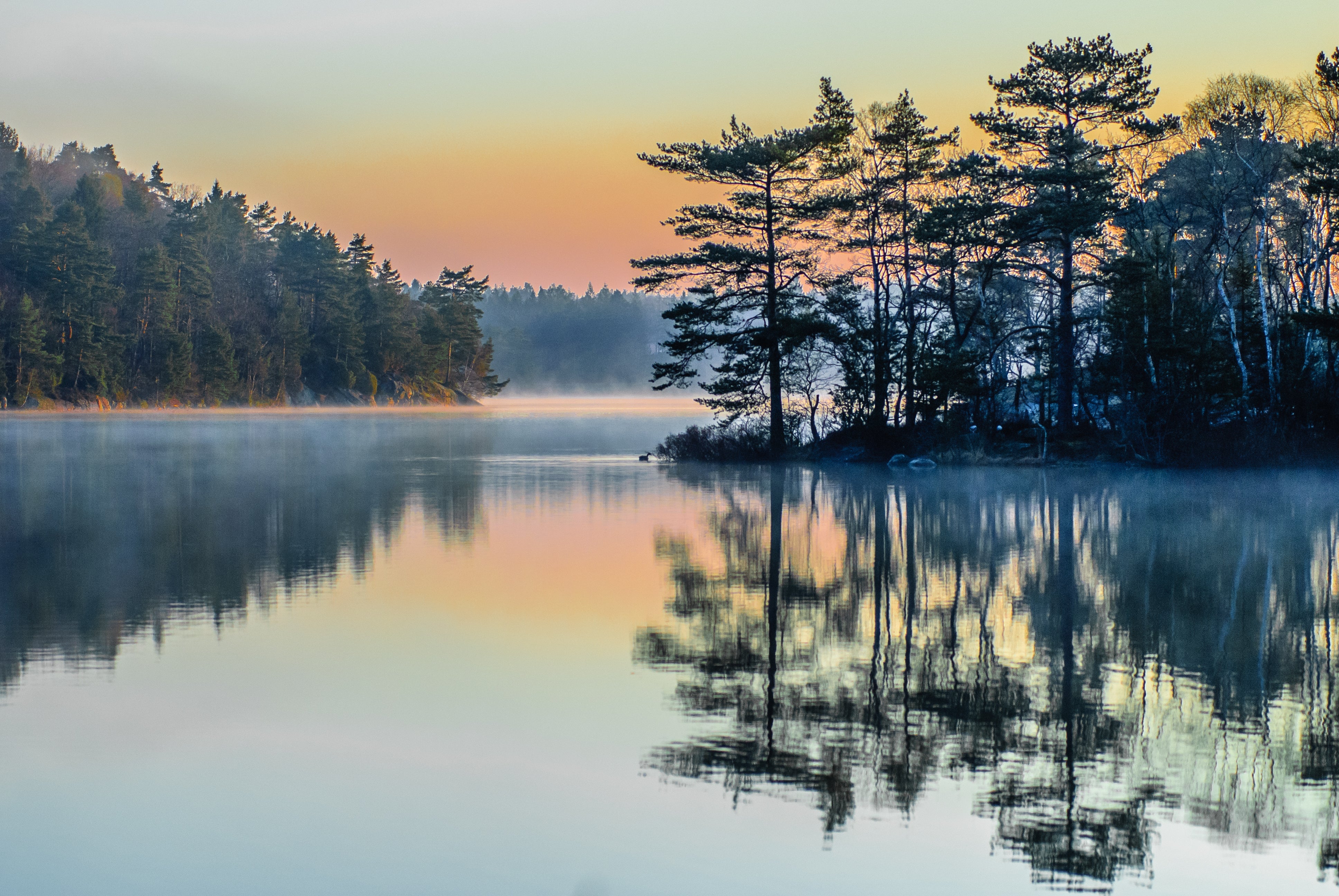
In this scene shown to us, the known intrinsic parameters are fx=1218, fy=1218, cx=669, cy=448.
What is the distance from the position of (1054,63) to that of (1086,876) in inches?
1336

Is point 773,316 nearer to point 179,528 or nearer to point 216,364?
point 179,528

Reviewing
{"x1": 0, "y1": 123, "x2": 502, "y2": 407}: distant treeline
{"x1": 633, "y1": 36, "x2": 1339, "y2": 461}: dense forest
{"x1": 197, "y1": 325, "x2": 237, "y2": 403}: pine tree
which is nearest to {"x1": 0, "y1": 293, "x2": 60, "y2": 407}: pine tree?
{"x1": 0, "y1": 123, "x2": 502, "y2": 407}: distant treeline

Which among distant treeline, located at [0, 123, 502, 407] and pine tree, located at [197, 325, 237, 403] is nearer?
distant treeline, located at [0, 123, 502, 407]

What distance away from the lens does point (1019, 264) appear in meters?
34.9

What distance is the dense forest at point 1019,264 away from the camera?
106ft

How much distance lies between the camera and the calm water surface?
5.32m

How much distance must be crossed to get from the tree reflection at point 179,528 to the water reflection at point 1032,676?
4296mm

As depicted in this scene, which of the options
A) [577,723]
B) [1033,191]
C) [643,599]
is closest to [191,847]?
[577,723]

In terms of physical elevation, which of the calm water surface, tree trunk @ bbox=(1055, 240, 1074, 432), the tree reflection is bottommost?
the calm water surface

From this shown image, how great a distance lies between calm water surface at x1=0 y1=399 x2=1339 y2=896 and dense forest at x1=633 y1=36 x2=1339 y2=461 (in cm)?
1558

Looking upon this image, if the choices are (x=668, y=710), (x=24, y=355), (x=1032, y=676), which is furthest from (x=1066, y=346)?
(x=24, y=355)

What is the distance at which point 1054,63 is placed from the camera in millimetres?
35094

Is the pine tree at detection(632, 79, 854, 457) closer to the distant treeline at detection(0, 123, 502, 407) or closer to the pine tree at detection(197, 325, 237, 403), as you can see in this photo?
the distant treeline at detection(0, 123, 502, 407)

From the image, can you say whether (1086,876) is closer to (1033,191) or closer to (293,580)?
(293,580)
